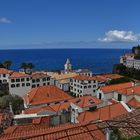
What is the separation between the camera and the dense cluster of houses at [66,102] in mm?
17938

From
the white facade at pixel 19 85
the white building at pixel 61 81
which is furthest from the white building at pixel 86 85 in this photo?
the white facade at pixel 19 85

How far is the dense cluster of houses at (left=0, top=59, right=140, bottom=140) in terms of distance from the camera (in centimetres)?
1794

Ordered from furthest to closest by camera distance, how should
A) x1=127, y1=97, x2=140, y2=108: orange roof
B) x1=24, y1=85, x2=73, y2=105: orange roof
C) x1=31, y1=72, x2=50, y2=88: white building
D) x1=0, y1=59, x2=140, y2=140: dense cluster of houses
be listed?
x1=31, y1=72, x2=50, y2=88: white building → x1=24, y1=85, x2=73, y2=105: orange roof → x1=127, y1=97, x2=140, y2=108: orange roof → x1=0, y1=59, x2=140, y2=140: dense cluster of houses

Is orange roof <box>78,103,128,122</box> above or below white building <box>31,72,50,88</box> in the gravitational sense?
above

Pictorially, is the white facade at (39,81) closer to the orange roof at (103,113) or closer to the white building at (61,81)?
the white building at (61,81)

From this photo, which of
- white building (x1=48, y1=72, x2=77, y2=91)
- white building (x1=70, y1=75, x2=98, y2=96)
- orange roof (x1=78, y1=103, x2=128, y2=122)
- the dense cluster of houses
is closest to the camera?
the dense cluster of houses

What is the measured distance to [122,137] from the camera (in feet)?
28.3

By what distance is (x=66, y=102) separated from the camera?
3581 cm

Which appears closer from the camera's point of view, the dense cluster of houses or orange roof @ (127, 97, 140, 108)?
the dense cluster of houses

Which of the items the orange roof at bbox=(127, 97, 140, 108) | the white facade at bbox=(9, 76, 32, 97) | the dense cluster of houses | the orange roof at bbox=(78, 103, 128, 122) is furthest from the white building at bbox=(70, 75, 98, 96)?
the orange roof at bbox=(78, 103, 128, 122)

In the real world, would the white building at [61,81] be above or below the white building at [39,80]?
below

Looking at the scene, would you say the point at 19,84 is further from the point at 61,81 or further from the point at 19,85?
the point at 61,81

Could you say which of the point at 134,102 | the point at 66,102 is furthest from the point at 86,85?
the point at 134,102

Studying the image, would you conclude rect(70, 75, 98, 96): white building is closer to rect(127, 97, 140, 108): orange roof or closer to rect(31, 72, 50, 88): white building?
rect(31, 72, 50, 88): white building
